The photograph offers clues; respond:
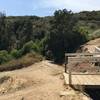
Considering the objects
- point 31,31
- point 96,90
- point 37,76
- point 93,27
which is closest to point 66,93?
point 96,90

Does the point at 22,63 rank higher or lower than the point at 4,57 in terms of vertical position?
higher

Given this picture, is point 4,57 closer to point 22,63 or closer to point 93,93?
point 22,63

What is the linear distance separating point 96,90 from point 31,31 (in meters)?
38.2

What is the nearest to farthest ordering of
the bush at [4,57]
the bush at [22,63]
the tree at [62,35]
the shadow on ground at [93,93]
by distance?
the shadow on ground at [93,93]
the bush at [22,63]
the tree at [62,35]
the bush at [4,57]

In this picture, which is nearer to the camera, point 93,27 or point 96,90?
point 96,90

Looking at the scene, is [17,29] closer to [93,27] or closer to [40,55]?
[93,27]

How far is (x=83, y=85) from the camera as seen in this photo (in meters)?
19.4

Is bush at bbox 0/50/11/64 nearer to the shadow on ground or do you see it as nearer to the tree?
the tree

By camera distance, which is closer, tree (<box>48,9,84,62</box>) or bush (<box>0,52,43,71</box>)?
bush (<box>0,52,43,71</box>)

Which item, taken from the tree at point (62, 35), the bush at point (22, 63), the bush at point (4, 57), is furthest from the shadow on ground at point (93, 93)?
the bush at point (4, 57)

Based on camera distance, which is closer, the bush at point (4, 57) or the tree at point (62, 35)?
the tree at point (62, 35)

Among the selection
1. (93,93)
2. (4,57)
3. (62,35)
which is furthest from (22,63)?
(93,93)

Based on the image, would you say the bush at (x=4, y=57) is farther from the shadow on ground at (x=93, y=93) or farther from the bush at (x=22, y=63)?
the shadow on ground at (x=93, y=93)

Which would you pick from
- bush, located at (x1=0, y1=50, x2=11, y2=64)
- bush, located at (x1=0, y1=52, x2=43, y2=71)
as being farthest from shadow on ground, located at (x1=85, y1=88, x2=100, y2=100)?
bush, located at (x1=0, y1=50, x2=11, y2=64)
